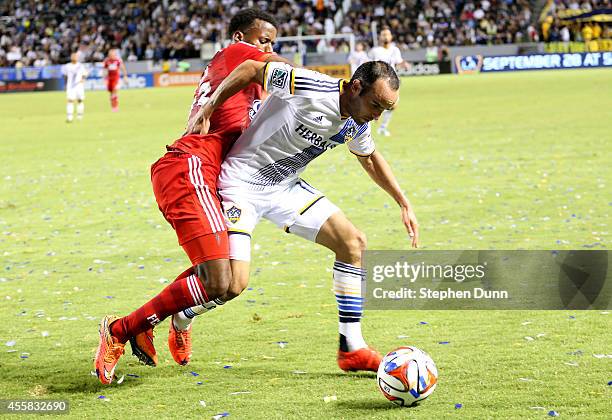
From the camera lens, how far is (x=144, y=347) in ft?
17.6

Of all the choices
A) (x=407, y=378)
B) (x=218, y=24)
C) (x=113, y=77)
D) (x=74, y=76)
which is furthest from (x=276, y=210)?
(x=218, y=24)

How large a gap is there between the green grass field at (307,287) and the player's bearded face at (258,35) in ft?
6.36

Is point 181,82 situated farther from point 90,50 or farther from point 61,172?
point 61,172

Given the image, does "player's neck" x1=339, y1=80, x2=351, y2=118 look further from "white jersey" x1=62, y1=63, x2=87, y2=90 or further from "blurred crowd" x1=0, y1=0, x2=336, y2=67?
"blurred crowd" x1=0, y1=0, x2=336, y2=67

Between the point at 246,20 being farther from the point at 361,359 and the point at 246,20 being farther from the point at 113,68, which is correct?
the point at 113,68

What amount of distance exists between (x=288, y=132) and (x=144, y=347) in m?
1.50

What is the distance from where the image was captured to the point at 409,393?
4.65m

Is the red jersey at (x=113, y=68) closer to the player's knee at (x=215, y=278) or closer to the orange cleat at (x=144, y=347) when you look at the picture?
the orange cleat at (x=144, y=347)

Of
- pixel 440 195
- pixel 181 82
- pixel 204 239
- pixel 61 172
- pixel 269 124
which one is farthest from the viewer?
pixel 181 82

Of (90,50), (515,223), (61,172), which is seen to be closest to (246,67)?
(515,223)

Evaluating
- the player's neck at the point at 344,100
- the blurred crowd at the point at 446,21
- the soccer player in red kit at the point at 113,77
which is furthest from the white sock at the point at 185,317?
the blurred crowd at the point at 446,21

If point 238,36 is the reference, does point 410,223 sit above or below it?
below

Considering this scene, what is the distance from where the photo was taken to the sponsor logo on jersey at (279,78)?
5199 millimetres

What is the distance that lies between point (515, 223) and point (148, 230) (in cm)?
414
